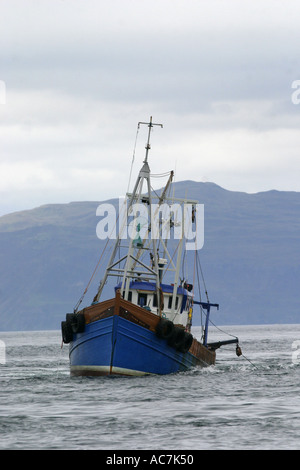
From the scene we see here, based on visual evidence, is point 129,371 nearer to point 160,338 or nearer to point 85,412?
point 160,338

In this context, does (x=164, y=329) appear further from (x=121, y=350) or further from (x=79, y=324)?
(x=79, y=324)

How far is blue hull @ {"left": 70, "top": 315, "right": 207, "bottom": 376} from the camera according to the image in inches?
1641

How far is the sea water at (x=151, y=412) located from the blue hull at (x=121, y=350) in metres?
0.71

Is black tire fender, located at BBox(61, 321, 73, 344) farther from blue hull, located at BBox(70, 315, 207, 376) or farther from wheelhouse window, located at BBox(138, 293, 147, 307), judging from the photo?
wheelhouse window, located at BBox(138, 293, 147, 307)

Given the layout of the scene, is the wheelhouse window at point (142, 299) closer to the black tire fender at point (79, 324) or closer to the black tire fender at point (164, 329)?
the black tire fender at point (79, 324)

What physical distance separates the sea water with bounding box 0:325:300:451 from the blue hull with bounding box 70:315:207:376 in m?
0.71

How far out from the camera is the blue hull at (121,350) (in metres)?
41.7

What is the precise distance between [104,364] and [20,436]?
1631 centimetres

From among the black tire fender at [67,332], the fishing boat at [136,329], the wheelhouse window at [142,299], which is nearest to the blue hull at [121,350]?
the fishing boat at [136,329]

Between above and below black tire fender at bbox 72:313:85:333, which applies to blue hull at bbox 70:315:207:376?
below

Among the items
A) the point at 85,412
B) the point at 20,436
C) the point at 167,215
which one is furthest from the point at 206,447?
the point at 167,215

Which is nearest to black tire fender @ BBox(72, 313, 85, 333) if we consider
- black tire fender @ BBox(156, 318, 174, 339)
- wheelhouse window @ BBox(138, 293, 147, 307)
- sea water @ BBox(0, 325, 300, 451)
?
sea water @ BBox(0, 325, 300, 451)

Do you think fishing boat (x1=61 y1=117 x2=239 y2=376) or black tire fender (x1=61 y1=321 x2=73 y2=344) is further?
black tire fender (x1=61 y1=321 x2=73 y2=344)

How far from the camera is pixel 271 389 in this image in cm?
3950
